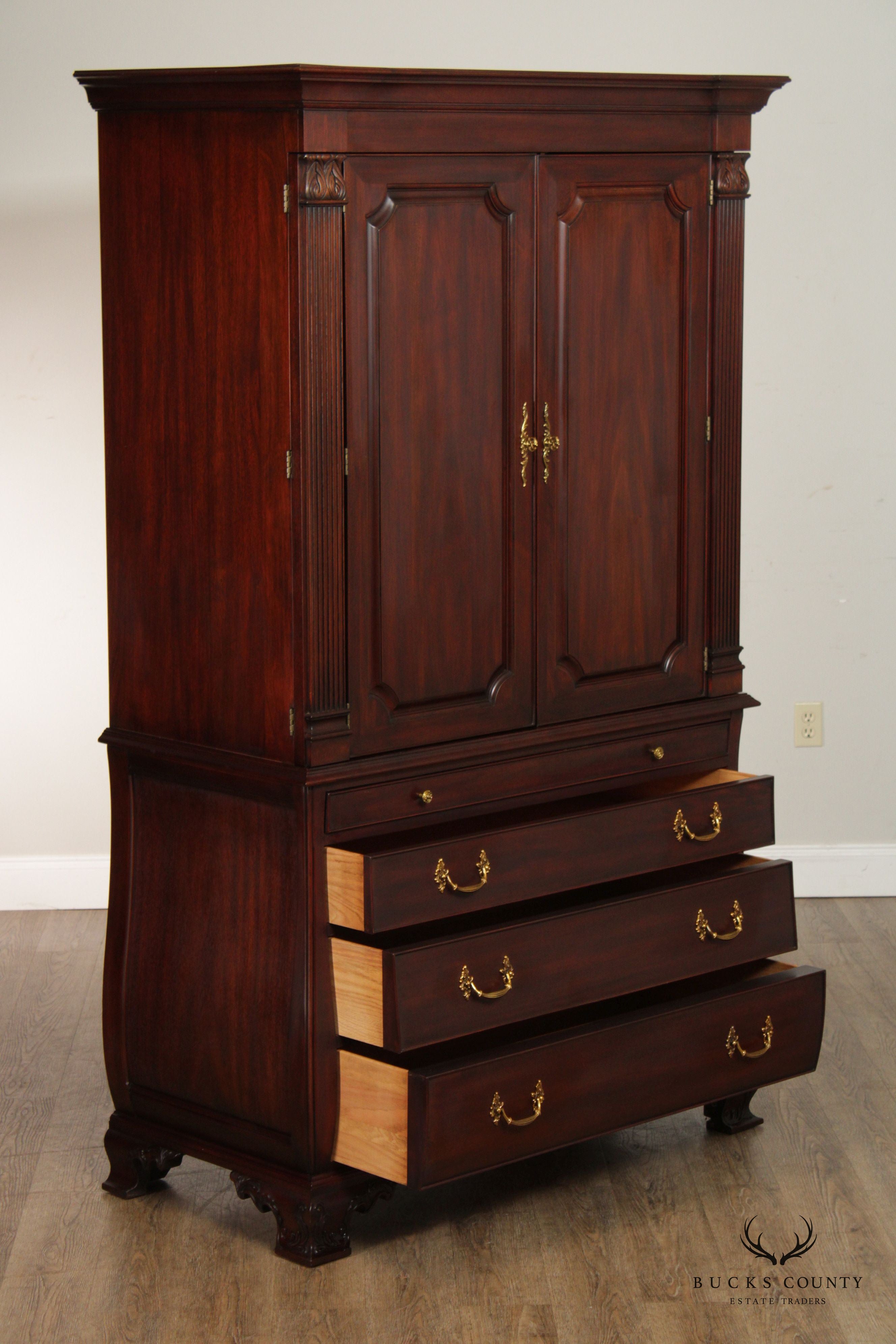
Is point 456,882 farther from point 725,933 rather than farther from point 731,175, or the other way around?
point 731,175

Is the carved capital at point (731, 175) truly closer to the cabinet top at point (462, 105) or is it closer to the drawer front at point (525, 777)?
the cabinet top at point (462, 105)

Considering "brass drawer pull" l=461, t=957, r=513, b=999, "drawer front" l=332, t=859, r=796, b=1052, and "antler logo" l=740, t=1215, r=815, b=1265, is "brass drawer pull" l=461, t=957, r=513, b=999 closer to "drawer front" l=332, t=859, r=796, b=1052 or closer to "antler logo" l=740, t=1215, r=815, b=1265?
"drawer front" l=332, t=859, r=796, b=1052

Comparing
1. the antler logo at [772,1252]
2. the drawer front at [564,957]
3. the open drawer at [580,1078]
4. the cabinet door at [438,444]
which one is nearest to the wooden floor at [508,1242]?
the antler logo at [772,1252]

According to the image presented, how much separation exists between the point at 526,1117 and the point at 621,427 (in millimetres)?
1039

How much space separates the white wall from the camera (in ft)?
12.3

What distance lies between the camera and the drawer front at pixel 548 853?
7.74ft

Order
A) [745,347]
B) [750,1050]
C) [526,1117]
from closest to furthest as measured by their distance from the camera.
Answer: [526,1117] → [750,1050] → [745,347]

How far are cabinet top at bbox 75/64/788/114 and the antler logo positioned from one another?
165 cm

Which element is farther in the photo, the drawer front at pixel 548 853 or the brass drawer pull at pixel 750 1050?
the brass drawer pull at pixel 750 1050

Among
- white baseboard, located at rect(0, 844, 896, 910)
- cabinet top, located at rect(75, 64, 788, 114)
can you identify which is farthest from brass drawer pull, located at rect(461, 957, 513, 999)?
white baseboard, located at rect(0, 844, 896, 910)

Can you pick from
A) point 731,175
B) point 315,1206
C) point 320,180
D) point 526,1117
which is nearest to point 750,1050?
point 526,1117

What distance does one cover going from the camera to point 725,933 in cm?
270

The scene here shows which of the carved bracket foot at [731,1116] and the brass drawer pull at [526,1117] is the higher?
the brass drawer pull at [526,1117]

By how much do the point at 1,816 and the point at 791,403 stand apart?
208cm
